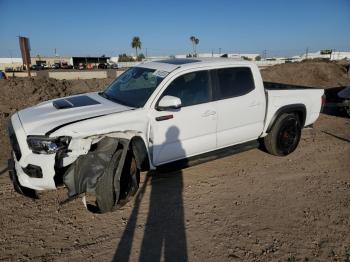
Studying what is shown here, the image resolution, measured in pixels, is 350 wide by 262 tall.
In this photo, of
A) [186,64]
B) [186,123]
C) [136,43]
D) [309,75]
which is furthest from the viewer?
[136,43]

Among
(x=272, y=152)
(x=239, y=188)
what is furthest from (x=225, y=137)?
(x=272, y=152)

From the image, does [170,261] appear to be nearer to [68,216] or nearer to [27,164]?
[68,216]

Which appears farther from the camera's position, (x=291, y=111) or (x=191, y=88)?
(x=291, y=111)

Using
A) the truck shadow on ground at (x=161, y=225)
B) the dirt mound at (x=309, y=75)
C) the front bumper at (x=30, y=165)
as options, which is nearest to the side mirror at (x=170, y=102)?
the truck shadow on ground at (x=161, y=225)

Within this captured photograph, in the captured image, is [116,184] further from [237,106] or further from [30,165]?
[237,106]

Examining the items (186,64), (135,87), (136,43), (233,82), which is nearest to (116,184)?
(135,87)

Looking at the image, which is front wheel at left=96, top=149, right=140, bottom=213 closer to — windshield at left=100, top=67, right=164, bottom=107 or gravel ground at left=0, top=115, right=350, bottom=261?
gravel ground at left=0, top=115, right=350, bottom=261

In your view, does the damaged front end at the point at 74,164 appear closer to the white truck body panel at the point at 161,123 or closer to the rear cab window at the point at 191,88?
the white truck body panel at the point at 161,123

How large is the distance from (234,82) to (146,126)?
1852 mm

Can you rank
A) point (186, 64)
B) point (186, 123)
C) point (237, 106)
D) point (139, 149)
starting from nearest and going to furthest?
point (139, 149), point (186, 123), point (186, 64), point (237, 106)

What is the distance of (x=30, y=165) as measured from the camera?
3.43 m

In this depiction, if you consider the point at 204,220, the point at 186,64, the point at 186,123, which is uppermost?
the point at 186,64

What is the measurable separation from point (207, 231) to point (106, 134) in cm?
175

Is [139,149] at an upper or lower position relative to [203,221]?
upper
